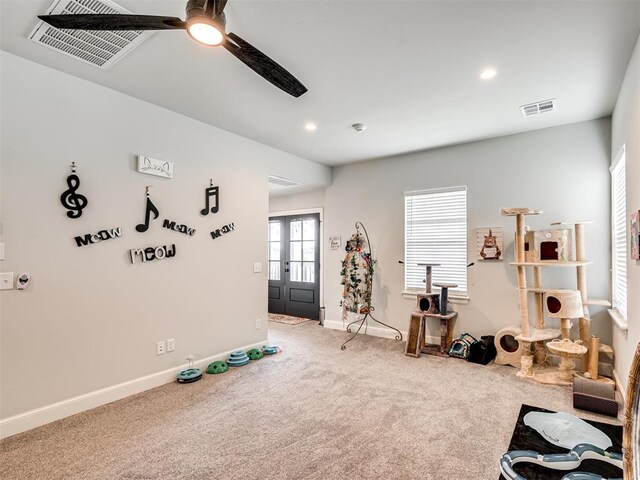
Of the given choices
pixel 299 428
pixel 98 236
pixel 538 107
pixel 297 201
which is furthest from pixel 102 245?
pixel 538 107

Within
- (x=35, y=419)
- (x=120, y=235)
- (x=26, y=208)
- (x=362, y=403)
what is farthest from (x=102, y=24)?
(x=362, y=403)

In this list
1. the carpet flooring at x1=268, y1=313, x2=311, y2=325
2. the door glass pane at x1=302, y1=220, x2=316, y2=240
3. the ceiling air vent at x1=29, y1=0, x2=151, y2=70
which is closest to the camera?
the ceiling air vent at x1=29, y1=0, x2=151, y2=70

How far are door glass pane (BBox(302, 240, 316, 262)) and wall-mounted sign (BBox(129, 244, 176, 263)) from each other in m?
3.15

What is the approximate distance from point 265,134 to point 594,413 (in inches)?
162

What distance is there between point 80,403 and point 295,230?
434cm

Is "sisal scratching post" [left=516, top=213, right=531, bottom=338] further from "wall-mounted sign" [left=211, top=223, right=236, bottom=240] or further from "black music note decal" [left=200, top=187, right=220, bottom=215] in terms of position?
"black music note decal" [left=200, top=187, right=220, bottom=215]

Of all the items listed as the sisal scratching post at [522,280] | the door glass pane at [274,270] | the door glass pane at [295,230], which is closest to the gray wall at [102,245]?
the door glass pane at [295,230]

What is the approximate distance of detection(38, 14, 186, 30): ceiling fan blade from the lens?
158 centimetres

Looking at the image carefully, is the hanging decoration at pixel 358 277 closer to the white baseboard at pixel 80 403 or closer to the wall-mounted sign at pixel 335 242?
the wall-mounted sign at pixel 335 242

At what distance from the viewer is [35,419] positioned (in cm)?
250

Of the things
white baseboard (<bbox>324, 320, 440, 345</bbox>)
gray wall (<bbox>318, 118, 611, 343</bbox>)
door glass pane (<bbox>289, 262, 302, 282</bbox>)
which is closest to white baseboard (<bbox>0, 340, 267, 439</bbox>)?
white baseboard (<bbox>324, 320, 440, 345</bbox>)

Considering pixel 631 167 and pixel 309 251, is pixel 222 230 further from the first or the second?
pixel 631 167

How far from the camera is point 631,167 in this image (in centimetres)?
251

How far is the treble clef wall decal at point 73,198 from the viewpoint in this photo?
2.70 meters
